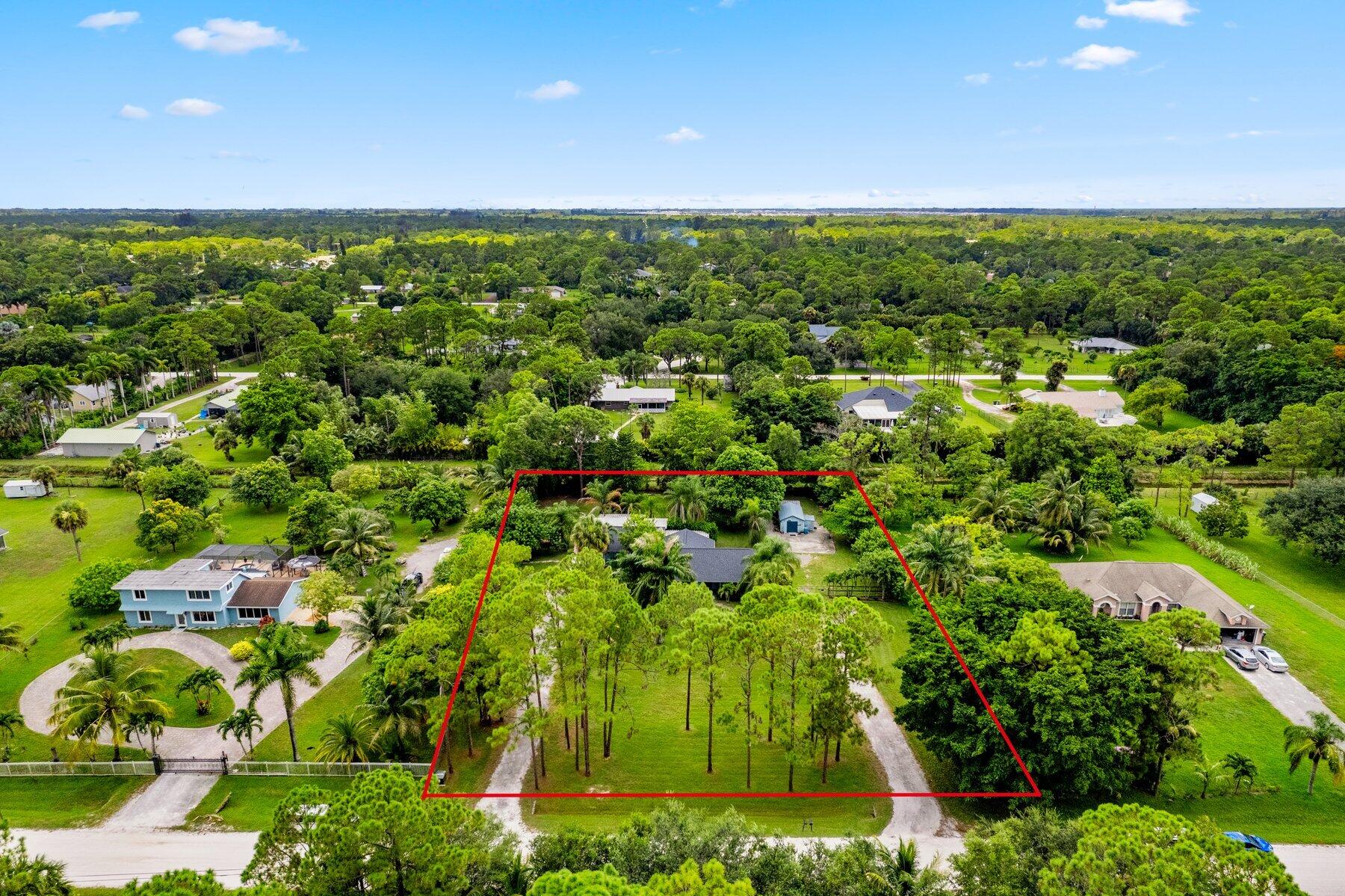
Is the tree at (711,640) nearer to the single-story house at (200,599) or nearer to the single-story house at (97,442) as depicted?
the single-story house at (200,599)

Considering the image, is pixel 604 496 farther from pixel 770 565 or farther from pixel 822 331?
pixel 822 331

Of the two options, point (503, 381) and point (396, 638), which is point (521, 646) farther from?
point (503, 381)

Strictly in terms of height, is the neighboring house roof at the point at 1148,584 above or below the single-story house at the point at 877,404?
below

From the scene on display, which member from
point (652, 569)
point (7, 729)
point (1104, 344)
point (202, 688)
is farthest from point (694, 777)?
point (1104, 344)

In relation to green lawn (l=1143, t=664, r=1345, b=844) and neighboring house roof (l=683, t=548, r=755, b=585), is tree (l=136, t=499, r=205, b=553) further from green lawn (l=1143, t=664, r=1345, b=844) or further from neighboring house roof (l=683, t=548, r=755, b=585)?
green lawn (l=1143, t=664, r=1345, b=844)

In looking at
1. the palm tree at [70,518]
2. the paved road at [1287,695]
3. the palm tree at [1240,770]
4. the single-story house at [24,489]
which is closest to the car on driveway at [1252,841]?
the palm tree at [1240,770]

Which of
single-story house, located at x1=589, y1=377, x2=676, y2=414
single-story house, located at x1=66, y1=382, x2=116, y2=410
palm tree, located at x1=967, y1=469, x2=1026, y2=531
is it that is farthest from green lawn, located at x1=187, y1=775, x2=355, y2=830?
single-story house, located at x1=66, y1=382, x2=116, y2=410
